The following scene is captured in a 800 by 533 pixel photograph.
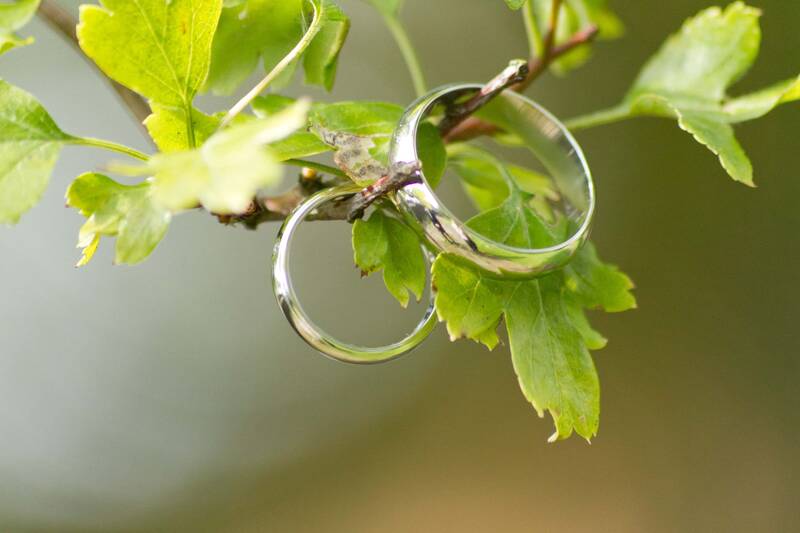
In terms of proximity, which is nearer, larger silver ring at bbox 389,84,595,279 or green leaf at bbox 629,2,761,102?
larger silver ring at bbox 389,84,595,279

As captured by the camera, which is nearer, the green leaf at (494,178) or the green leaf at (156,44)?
the green leaf at (156,44)

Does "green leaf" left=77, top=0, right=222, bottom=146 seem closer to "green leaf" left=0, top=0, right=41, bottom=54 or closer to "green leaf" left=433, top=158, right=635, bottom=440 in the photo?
"green leaf" left=0, top=0, right=41, bottom=54

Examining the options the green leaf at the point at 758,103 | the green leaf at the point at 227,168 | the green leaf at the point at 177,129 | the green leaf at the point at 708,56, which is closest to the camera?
the green leaf at the point at 227,168

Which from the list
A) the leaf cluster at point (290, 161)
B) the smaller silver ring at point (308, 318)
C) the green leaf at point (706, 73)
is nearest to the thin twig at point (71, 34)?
the leaf cluster at point (290, 161)

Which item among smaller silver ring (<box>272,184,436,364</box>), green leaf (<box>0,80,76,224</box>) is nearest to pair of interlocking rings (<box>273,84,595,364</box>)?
smaller silver ring (<box>272,184,436,364</box>)

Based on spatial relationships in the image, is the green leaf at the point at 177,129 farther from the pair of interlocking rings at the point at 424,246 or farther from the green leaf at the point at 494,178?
the green leaf at the point at 494,178

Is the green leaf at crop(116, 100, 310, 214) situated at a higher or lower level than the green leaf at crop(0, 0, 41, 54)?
lower

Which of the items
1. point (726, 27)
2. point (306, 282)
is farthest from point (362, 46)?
point (726, 27)

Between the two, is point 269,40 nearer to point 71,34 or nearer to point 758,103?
point 71,34
